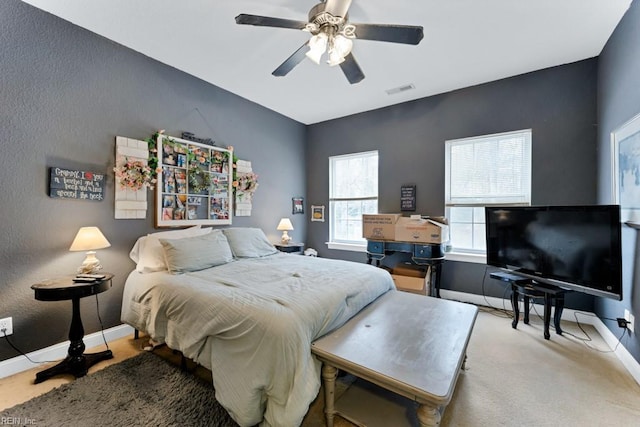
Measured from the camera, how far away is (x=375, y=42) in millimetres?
2592

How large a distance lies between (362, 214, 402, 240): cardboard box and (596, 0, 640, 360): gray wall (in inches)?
82.4

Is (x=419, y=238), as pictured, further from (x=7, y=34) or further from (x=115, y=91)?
(x=7, y=34)

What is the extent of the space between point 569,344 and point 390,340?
2.07m

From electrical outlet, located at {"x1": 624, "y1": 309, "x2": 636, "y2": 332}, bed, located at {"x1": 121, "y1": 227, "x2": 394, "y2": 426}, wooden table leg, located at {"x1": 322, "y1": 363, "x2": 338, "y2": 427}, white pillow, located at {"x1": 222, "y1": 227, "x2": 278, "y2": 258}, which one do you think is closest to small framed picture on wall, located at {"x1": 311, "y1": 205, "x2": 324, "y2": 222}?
white pillow, located at {"x1": 222, "y1": 227, "x2": 278, "y2": 258}

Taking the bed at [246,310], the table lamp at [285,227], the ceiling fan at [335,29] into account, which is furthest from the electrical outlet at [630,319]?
the table lamp at [285,227]

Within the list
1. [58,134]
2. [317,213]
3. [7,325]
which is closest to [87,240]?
[7,325]

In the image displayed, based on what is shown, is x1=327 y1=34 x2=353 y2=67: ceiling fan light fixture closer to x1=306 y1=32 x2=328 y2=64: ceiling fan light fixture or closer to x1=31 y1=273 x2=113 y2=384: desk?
x1=306 y1=32 x2=328 y2=64: ceiling fan light fixture

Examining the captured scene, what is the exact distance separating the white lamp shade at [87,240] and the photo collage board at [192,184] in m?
0.68

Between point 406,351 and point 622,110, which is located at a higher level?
point 622,110

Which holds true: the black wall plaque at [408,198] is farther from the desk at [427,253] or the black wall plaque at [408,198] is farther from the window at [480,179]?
the desk at [427,253]

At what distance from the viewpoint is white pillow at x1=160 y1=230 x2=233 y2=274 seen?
241 cm

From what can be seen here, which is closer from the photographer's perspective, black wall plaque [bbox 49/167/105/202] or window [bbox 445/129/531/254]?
black wall plaque [bbox 49/167/105/202]

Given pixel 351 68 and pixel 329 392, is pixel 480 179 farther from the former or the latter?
pixel 329 392

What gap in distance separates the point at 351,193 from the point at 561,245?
284 centimetres
